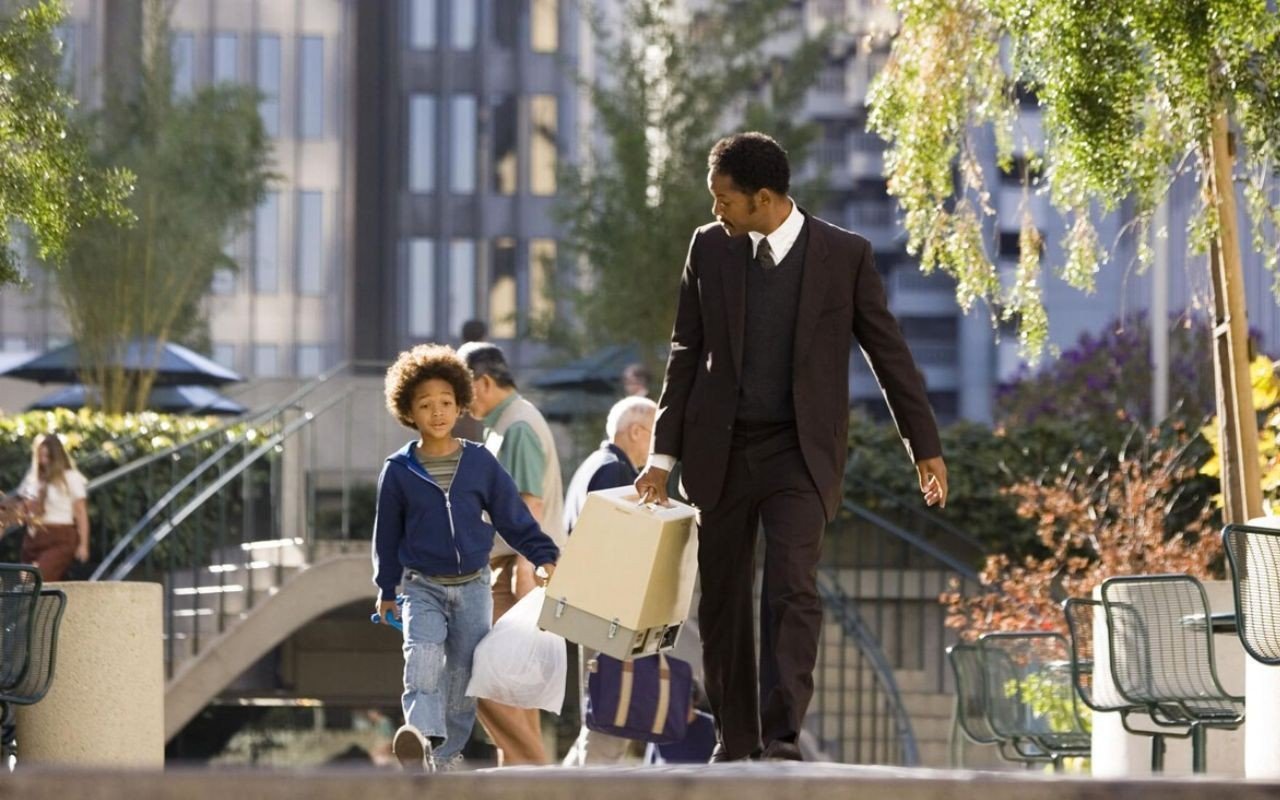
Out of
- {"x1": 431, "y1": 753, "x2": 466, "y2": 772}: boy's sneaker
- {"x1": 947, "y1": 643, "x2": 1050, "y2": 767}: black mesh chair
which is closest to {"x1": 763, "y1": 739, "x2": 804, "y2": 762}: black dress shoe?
{"x1": 431, "y1": 753, "x2": 466, "y2": 772}: boy's sneaker

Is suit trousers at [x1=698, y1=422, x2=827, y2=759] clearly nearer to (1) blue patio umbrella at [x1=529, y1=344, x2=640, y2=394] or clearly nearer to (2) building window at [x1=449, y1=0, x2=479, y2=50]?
(1) blue patio umbrella at [x1=529, y1=344, x2=640, y2=394]

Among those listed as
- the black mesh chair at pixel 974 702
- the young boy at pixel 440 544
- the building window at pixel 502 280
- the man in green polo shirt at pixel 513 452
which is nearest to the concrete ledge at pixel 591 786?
the young boy at pixel 440 544

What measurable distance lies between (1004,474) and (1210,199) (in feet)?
26.0

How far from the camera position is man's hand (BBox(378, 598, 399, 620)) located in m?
7.88

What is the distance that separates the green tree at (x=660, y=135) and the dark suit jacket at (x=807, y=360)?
57.2ft

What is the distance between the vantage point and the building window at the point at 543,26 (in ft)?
138

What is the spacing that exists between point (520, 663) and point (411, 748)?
1.94 ft

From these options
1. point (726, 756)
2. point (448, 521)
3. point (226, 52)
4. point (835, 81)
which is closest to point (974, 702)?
point (448, 521)

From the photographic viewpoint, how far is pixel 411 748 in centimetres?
748

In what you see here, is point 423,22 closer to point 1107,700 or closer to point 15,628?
point 1107,700

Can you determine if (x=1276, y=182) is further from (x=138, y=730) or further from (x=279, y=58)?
(x=279, y=58)

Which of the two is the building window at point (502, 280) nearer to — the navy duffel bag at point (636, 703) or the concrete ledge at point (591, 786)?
the navy duffel bag at point (636, 703)

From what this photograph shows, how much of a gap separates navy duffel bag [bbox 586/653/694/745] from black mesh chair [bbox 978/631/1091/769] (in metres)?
1.76

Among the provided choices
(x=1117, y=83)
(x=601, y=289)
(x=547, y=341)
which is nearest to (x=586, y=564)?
(x=1117, y=83)
